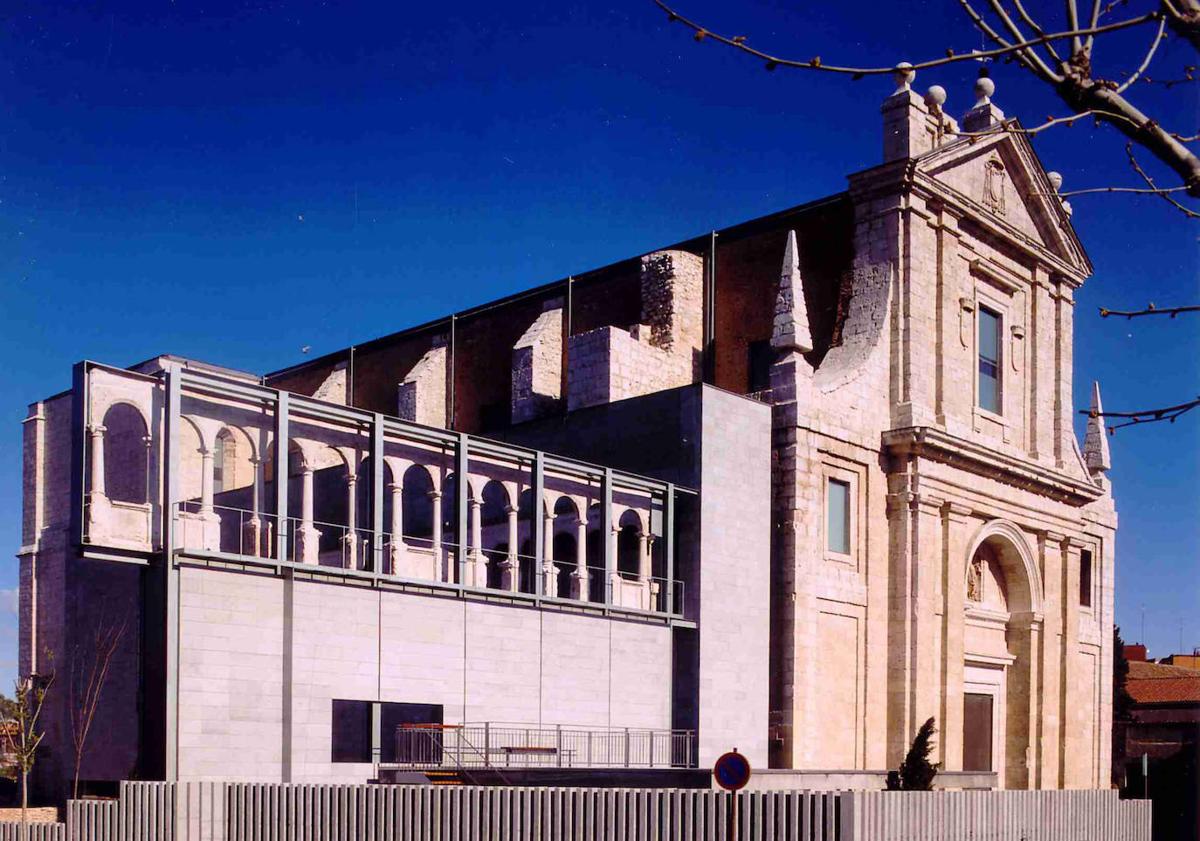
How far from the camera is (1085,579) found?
40.0 m

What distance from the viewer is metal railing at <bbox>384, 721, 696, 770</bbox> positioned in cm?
2327

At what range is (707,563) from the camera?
93.0 ft

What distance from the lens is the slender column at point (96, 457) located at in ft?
68.6

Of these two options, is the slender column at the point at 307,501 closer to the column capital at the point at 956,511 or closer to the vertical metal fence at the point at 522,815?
the vertical metal fence at the point at 522,815

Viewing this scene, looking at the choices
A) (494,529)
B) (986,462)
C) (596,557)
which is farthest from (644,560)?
(986,462)

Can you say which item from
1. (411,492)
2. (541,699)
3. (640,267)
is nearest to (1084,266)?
(640,267)

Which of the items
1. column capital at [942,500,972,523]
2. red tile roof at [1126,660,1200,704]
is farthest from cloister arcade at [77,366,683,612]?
red tile roof at [1126,660,1200,704]

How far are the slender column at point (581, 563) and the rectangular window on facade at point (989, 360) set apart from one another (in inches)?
527

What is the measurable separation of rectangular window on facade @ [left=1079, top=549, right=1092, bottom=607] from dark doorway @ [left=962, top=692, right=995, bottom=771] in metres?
5.94

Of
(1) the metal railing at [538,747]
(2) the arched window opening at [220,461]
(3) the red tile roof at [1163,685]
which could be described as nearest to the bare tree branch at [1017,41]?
(1) the metal railing at [538,747]

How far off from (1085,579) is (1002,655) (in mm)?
5633

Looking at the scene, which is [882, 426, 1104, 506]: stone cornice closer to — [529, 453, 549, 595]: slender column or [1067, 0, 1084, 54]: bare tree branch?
[529, 453, 549, 595]: slender column

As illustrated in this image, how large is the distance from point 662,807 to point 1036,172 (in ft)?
83.0

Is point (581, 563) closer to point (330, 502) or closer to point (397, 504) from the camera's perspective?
point (397, 504)
